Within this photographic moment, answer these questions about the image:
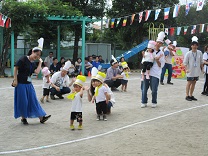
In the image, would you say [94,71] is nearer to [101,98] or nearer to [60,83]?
[101,98]

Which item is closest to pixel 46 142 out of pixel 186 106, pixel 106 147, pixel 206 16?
pixel 106 147

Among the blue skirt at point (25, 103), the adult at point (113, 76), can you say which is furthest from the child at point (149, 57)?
the adult at point (113, 76)

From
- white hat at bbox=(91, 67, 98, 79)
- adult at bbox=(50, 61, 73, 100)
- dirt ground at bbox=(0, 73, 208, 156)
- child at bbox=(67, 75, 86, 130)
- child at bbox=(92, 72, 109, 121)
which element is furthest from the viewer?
adult at bbox=(50, 61, 73, 100)

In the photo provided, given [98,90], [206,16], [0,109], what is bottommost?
[0,109]

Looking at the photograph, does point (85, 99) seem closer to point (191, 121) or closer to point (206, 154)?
point (191, 121)

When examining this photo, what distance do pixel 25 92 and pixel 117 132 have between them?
7.23 ft

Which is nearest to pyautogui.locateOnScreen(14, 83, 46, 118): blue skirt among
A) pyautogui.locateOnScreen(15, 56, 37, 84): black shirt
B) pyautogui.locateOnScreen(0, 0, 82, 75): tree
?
pyautogui.locateOnScreen(15, 56, 37, 84): black shirt

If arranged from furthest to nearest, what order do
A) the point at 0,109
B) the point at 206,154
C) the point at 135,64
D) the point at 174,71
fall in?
the point at 135,64, the point at 174,71, the point at 0,109, the point at 206,154

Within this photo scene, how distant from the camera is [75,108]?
293 inches

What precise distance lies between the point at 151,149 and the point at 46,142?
1.83 meters

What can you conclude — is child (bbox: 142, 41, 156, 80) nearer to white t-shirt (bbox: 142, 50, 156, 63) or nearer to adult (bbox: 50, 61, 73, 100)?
white t-shirt (bbox: 142, 50, 156, 63)

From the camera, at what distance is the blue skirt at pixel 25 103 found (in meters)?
7.78

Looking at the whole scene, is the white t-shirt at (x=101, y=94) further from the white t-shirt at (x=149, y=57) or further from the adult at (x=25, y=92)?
the white t-shirt at (x=149, y=57)

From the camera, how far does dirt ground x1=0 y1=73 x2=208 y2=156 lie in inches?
231
